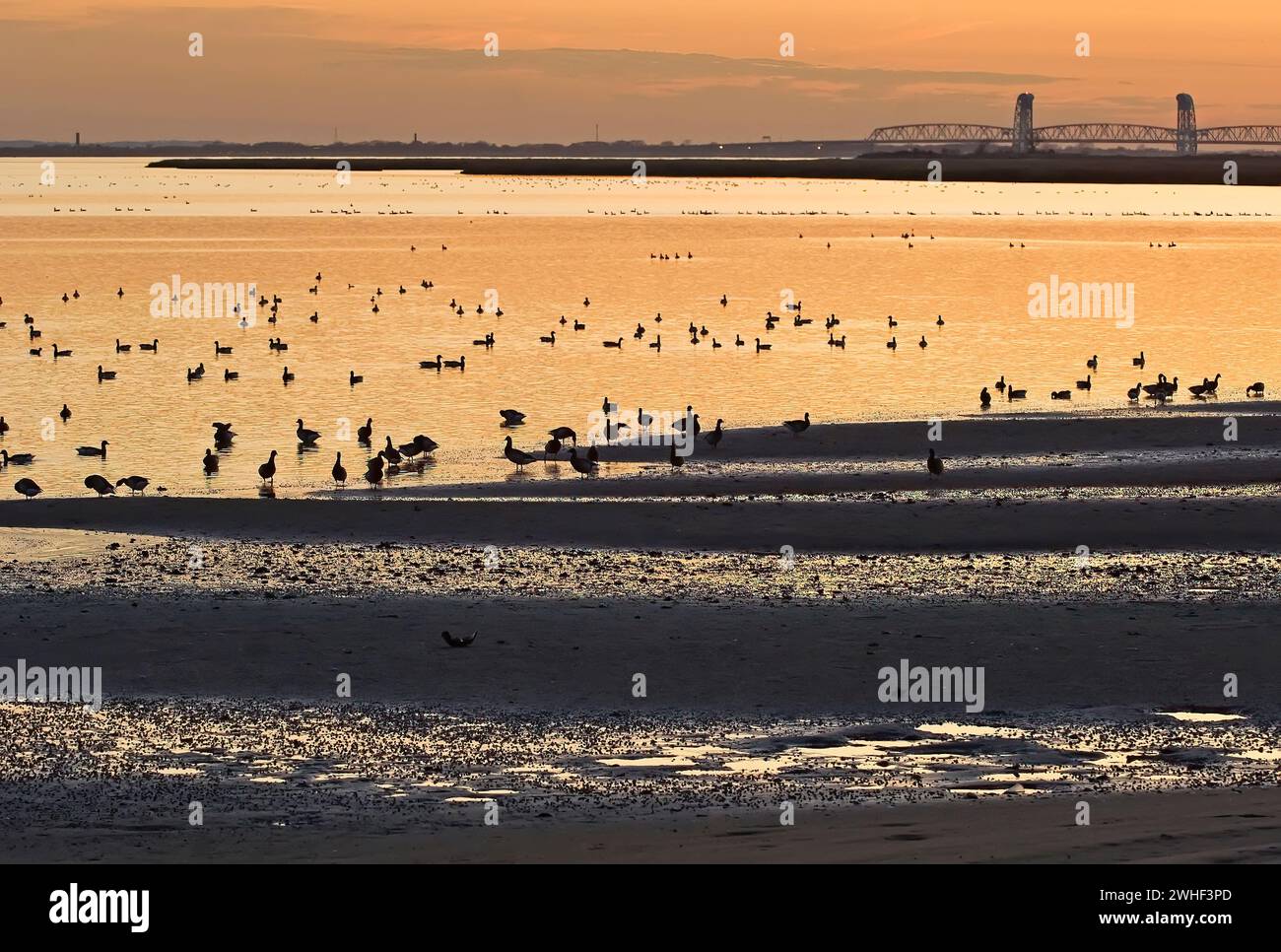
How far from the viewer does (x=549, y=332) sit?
218 ft

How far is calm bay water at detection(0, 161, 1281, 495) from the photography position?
41.8m

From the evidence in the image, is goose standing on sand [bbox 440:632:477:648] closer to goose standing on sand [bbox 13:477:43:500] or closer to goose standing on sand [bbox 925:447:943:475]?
goose standing on sand [bbox 13:477:43:500]

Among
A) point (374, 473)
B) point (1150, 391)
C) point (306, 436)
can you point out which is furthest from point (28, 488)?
point (1150, 391)

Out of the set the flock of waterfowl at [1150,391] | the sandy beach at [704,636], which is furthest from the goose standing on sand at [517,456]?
the flock of waterfowl at [1150,391]

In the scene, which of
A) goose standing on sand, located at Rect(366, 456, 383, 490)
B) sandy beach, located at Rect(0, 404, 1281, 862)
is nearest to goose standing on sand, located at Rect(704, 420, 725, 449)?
sandy beach, located at Rect(0, 404, 1281, 862)

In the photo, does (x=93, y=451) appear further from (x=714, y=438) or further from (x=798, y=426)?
(x=798, y=426)

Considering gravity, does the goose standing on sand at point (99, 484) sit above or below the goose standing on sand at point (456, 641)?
above

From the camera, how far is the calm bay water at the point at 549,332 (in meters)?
41.8

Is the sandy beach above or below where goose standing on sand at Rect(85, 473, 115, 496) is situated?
below

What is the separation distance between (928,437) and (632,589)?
16.6 meters

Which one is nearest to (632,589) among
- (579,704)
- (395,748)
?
(579,704)

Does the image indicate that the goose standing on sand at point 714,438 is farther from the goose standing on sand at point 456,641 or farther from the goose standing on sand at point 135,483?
the goose standing on sand at point 456,641

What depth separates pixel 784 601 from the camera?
839 inches
